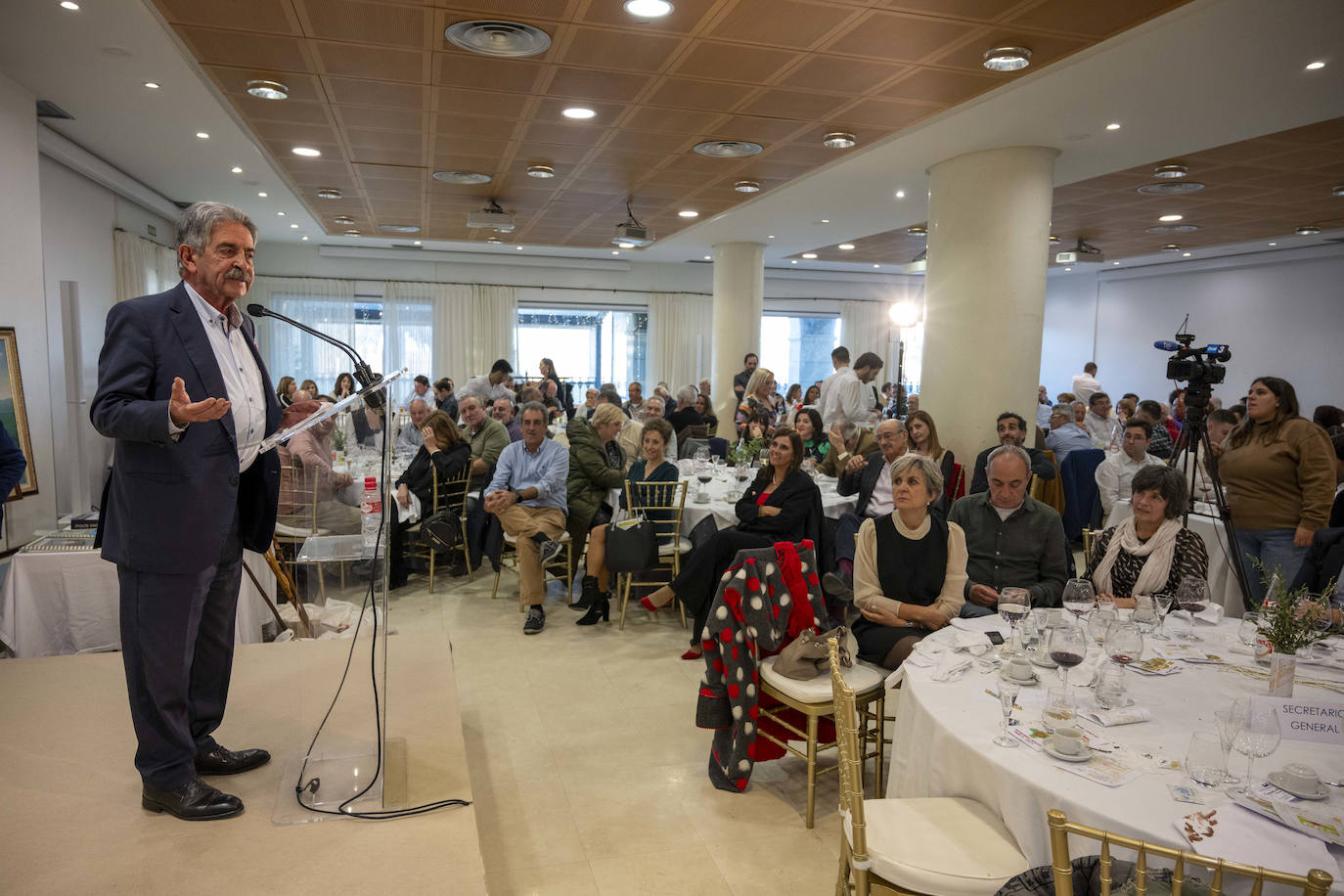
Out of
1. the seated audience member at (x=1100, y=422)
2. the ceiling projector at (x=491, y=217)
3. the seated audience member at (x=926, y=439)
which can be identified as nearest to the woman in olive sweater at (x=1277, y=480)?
the seated audience member at (x=926, y=439)

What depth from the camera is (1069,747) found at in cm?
198

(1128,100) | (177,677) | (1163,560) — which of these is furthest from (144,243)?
(1163,560)

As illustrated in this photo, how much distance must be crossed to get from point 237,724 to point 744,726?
1.82 metres

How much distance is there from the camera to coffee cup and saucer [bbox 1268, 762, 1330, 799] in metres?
1.78

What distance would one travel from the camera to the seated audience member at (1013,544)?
143 inches

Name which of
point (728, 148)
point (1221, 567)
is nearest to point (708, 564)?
point (1221, 567)

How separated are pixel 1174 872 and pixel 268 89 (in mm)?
5529

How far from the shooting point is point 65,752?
2660 mm

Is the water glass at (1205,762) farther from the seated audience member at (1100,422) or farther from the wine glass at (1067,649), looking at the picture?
the seated audience member at (1100,422)

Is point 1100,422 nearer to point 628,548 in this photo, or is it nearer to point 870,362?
point 870,362

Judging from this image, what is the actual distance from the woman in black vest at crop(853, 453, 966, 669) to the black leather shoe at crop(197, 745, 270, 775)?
2.24 meters

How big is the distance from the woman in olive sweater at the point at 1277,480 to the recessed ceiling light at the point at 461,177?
593 cm

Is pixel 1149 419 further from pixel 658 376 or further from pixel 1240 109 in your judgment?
pixel 658 376

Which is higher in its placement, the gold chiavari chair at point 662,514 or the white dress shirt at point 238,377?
the white dress shirt at point 238,377
